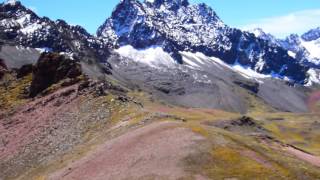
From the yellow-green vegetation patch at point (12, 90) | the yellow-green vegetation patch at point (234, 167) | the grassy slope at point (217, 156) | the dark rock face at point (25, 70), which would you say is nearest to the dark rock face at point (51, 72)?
the yellow-green vegetation patch at point (12, 90)

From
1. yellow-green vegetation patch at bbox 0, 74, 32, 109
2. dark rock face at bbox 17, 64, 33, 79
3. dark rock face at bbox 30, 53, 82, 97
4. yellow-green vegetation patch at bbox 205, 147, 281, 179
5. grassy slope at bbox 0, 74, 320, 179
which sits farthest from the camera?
dark rock face at bbox 17, 64, 33, 79

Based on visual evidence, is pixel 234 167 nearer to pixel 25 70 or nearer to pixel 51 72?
pixel 51 72

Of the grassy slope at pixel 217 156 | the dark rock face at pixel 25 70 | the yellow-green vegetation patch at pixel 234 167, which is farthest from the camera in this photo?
the dark rock face at pixel 25 70

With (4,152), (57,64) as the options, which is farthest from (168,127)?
(57,64)

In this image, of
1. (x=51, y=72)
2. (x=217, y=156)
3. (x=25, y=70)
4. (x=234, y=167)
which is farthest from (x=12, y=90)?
(x=234, y=167)

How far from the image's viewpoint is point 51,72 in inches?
5344

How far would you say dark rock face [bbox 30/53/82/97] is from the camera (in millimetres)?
131625

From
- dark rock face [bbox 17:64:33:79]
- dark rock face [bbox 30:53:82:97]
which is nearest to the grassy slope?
dark rock face [bbox 30:53:82:97]

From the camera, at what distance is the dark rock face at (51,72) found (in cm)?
13162

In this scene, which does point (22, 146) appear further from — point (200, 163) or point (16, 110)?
point (200, 163)

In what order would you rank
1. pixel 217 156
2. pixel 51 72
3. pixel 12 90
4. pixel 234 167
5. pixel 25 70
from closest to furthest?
pixel 234 167 < pixel 217 156 < pixel 51 72 < pixel 12 90 < pixel 25 70

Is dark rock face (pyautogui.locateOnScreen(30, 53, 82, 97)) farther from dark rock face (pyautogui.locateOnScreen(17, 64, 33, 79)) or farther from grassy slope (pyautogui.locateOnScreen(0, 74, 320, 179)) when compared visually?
grassy slope (pyautogui.locateOnScreen(0, 74, 320, 179))

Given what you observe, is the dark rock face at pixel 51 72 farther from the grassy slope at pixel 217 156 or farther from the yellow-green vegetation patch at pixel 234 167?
the yellow-green vegetation patch at pixel 234 167

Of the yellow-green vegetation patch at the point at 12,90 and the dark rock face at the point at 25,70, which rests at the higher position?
the dark rock face at the point at 25,70
